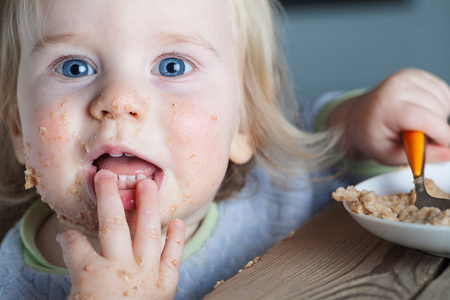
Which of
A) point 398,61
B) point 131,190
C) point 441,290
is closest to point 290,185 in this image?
point 131,190

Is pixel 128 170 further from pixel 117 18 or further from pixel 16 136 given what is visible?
pixel 16 136

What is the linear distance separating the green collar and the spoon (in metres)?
0.45

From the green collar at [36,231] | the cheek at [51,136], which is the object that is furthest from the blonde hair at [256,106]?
the cheek at [51,136]

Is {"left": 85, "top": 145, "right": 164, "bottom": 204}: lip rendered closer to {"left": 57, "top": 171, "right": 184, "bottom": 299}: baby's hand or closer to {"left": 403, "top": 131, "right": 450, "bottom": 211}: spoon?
{"left": 57, "top": 171, "right": 184, "bottom": 299}: baby's hand

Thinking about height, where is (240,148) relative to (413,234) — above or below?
below

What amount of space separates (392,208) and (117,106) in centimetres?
43

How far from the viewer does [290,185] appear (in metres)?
1.30

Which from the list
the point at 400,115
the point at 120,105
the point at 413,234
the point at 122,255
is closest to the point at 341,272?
the point at 413,234

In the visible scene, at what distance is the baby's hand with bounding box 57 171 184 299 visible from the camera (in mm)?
619

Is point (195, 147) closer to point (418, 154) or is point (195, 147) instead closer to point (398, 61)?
point (418, 154)

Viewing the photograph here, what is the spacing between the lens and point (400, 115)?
1.02 metres

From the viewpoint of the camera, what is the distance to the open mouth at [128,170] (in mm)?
781

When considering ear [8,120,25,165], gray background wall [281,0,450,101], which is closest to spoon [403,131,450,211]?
ear [8,120,25,165]

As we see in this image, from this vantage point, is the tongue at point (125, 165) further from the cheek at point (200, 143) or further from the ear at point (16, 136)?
the ear at point (16, 136)
